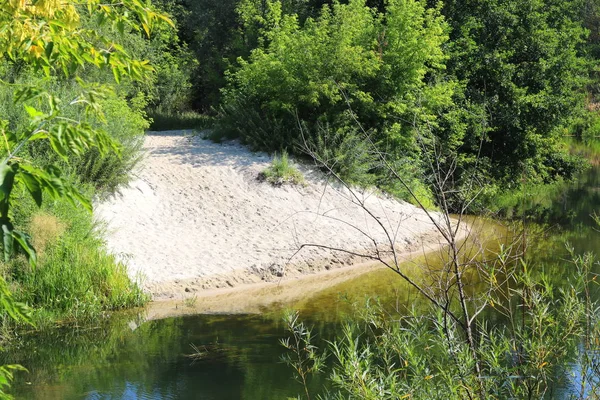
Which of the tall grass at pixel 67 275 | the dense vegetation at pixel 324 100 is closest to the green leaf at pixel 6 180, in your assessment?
the dense vegetation at pixel 324 100

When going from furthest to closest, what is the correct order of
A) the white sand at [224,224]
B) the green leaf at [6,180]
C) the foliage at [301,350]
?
the white sand at [224,224] < the foliage at [301,350] < the green leaf at [6,180]

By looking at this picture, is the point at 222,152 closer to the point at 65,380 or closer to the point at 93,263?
the point at 93,263

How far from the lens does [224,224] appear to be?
1570 centimetres

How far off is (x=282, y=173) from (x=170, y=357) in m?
7.98

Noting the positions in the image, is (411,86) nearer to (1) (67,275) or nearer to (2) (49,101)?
(1) (67,275)

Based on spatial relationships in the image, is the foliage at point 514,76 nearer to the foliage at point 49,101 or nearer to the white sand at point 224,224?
the white sand at point 224,224

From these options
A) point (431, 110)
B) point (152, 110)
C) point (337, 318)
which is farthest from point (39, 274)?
point (152, 110)

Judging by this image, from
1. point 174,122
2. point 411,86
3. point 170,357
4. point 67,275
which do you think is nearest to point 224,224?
point 67,275

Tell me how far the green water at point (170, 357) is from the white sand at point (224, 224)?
5.11 feet

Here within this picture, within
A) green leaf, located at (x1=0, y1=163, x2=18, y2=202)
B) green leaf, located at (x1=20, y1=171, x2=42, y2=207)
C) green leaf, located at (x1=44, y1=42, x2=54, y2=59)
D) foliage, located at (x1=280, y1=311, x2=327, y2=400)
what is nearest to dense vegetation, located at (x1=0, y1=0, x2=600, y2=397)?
green leaf, located at (x1=44, y1=42, x2=54, y2=59)

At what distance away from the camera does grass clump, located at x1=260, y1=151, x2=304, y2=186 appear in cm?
1731

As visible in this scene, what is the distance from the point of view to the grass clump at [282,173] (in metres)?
17.3

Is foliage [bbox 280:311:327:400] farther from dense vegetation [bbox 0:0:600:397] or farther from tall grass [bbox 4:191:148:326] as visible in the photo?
tall grass [bbox 4:191:148:326]

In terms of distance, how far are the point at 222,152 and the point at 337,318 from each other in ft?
26.7
